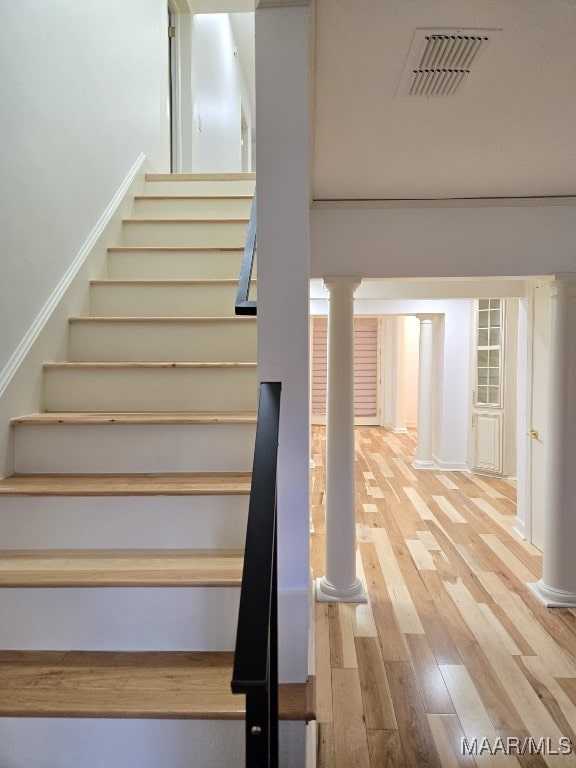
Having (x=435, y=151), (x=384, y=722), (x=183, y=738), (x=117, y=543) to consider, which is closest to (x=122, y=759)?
(x=183, y=738)

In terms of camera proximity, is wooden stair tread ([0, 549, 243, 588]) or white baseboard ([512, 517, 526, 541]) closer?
wooden stair tread ([0, 549, 243, 588])

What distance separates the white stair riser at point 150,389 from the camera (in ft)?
7.31

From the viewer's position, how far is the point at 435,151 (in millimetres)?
2516

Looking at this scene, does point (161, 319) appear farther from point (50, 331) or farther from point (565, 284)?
point (565, 284)

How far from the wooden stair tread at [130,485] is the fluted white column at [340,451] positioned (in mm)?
1660

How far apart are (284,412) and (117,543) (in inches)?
30.2

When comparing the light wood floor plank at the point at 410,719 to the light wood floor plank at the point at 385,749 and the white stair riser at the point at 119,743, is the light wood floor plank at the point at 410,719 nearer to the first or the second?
the light wood floor plank at the point at 385,749

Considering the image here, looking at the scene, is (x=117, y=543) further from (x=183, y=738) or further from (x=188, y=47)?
(x=188, y=47)

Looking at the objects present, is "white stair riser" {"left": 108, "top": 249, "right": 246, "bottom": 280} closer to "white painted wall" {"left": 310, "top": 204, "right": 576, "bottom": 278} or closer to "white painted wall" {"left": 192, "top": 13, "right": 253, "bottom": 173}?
"white painted wall" {"left": 310, "top": 204, "right": 576, "bottom": 278}

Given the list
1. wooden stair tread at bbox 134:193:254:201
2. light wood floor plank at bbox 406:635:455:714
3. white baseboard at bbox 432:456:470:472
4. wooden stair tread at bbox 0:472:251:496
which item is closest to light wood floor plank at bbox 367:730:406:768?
light wood floor plank at bbox 406:635:455:714

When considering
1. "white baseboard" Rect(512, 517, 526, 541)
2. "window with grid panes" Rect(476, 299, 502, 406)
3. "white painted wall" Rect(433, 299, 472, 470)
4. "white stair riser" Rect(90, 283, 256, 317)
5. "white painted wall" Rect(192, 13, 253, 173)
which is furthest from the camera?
"white painted wall" Rect(433, 299, 472, 470)

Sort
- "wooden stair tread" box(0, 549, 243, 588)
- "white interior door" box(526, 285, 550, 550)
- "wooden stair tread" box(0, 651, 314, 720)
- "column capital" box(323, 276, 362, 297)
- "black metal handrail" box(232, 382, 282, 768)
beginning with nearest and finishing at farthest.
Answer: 1. "black metal handrail" box(232, 382, 282, 768)
2. "wooden stair tread" box(0, 651, 314, 720)
3. "wooden stair tread" box(0, 549, 243, 588)
4. "column capital" box(323, 276, 362, 297)
5. "white interior door" box(526, 285, 550, 550)

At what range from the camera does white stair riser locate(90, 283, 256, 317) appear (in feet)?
8.77

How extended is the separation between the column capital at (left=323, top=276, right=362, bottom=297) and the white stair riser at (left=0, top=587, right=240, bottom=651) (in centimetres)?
238
